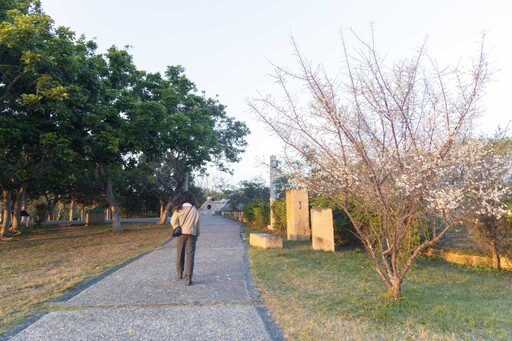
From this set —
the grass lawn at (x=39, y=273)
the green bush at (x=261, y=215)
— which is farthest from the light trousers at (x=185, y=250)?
the green bush at (x=261, y=215)

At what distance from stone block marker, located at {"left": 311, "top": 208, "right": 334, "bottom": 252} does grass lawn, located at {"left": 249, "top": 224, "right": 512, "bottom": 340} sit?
2051 mm

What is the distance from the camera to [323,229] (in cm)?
1158

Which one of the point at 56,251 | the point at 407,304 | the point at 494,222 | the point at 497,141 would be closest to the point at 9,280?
the point at 56,251

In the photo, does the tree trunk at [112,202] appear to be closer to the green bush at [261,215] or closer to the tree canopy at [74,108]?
the tree canopy at [74,108]

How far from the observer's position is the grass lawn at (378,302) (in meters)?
4.31

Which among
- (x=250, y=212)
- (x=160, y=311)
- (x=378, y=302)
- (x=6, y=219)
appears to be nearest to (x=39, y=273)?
(x=160, y=311)

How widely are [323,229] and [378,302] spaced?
246 inches

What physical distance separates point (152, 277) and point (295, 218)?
745cm

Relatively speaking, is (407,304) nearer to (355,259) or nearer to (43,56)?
(355,259)

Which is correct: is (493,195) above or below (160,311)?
above

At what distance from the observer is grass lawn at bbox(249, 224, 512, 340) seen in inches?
170

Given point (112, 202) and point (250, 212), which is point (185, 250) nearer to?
point (112, 202)


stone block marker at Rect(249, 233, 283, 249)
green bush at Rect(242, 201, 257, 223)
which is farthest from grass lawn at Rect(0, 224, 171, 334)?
green bush at Rect(242, 201, 257, 223)

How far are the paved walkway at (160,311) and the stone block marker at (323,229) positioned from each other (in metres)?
4.08
